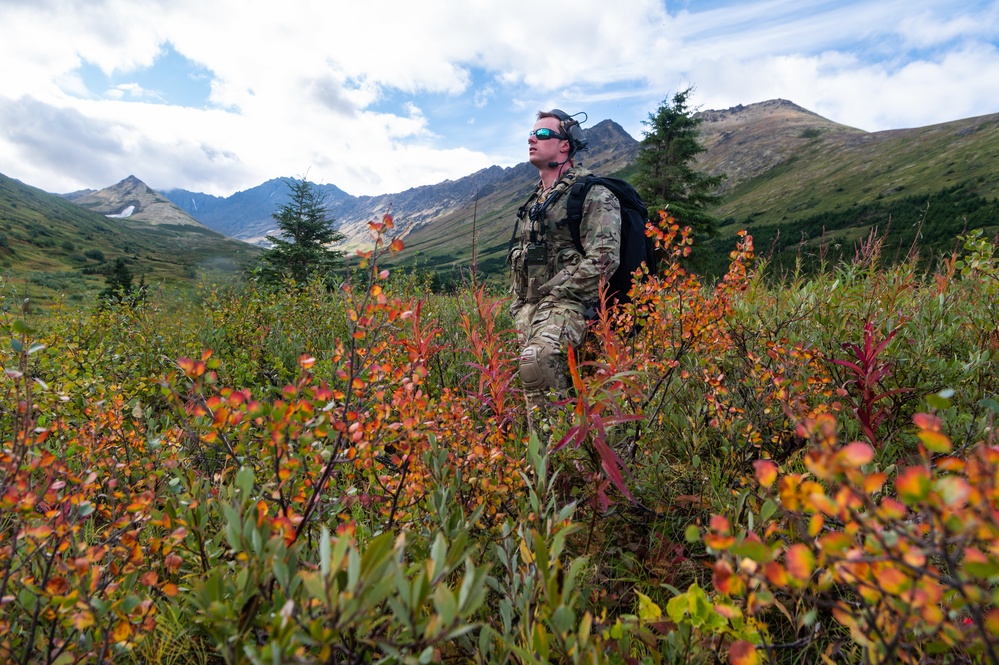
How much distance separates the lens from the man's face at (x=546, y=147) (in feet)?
18.6

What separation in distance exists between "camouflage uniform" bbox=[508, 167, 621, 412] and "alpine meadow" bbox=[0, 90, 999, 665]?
0.40m

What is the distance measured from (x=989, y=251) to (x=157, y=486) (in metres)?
5.82

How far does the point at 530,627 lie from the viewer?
133cm

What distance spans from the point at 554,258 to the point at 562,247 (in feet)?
0.53

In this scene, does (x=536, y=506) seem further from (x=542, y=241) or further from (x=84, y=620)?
(x=542, y=241)

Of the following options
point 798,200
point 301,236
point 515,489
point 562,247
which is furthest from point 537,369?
point 798,200

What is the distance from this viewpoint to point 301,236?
22656mm

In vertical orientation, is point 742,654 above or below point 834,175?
below

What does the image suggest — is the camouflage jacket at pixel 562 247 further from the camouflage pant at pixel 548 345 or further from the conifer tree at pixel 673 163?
the conifer tree at pixel 673 163

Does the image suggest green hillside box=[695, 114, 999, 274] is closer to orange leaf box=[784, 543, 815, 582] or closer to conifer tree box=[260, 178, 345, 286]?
conifer tree box=[260, 178, 345, 286]

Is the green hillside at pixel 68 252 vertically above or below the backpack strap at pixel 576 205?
above

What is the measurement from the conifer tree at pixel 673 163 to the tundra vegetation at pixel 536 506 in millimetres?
26123

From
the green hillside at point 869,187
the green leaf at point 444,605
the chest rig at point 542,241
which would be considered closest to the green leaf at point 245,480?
the green leaf at point 444,605

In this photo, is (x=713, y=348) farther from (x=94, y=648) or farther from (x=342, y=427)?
(x=94, y=648)
